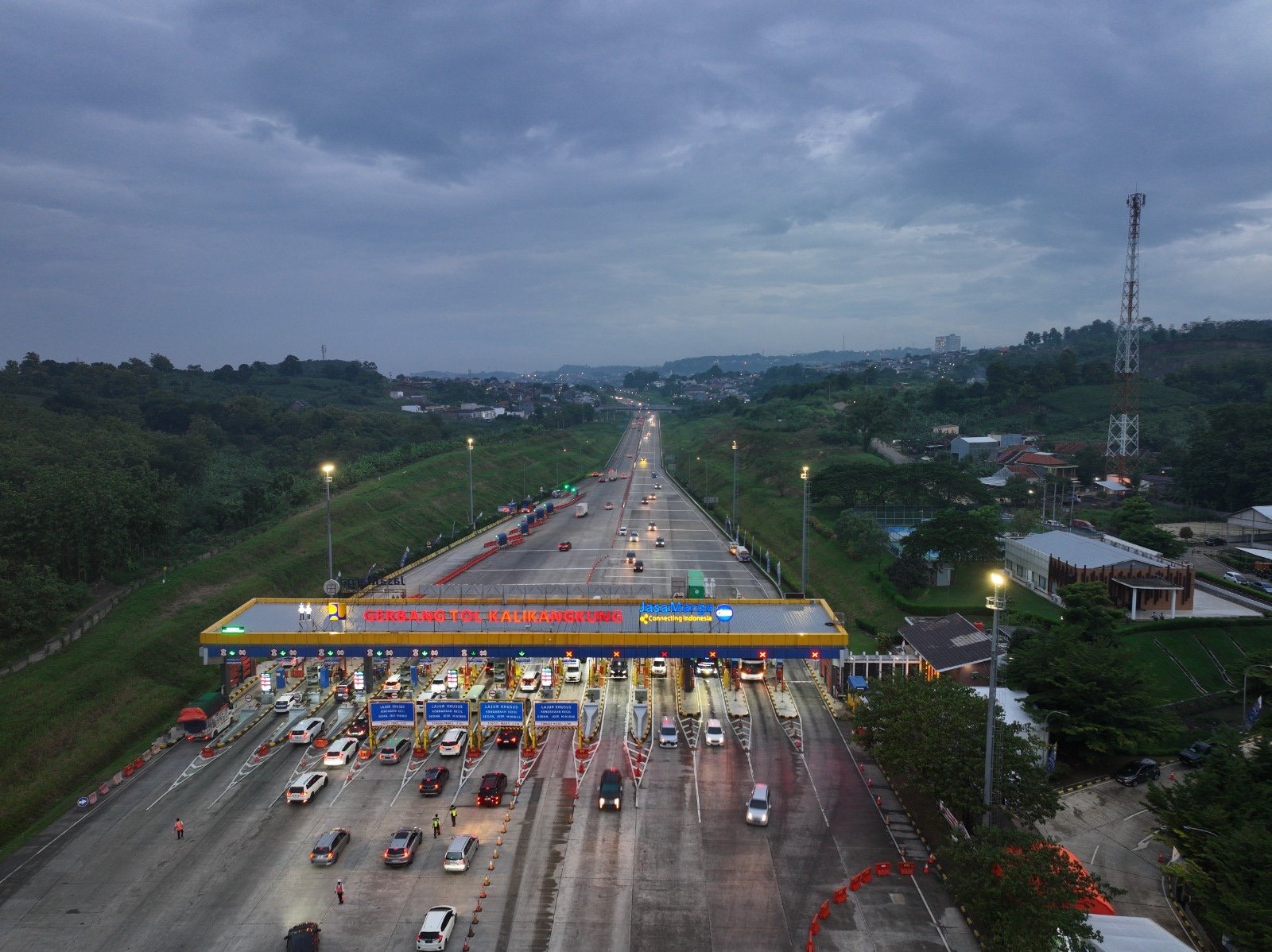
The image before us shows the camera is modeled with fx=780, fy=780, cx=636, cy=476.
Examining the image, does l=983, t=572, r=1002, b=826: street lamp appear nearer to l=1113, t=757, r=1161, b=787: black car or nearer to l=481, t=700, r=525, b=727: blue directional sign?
l=1113, t=757, r=1161, b=787: black car

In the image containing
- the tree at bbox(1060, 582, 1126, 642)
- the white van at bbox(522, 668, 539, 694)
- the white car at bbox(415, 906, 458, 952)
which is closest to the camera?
the white car at bbox(415, 906, 458, 952)

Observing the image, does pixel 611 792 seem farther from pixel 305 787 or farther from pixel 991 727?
pixel 991 727

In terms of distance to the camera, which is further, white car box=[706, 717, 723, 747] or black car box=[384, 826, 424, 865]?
white car box=[706, 717, 723, 747]

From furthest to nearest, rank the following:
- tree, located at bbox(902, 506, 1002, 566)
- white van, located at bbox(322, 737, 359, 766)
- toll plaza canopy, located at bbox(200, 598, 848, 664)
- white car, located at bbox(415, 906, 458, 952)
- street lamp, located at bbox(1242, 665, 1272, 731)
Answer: tree, located at bbox(902, 506, 1002, 566)
toll plaza canopy, located at bbox(200, 598, 848, 664)
street lamp, located at bbox(1242, 665, 1272, 731)
white van, located at bbox(322, 737, 359, 766)
white car, located at bbox(415, 906, 458, 952)

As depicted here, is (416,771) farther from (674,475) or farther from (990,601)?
(674,475)

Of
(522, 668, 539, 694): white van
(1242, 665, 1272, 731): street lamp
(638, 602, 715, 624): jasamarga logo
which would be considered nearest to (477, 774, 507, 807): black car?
(638, 602, 715, 624): jasamarga logo

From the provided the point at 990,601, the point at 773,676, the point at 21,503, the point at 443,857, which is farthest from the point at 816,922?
the point at 21,503
